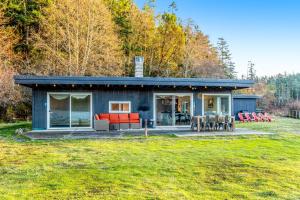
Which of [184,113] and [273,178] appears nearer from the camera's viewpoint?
[273,178]

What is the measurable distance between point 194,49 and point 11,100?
17640 millimetres

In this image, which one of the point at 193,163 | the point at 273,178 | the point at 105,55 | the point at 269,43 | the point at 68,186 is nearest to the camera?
the point at 68,186

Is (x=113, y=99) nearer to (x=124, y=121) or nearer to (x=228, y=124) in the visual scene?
(x=124, y=121)

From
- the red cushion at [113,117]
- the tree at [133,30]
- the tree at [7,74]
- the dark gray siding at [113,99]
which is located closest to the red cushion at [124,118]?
the red cushion at [113,117]

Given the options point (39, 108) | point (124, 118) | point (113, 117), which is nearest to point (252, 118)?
point (124, 118)

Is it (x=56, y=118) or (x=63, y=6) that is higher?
(x=63, y=6)

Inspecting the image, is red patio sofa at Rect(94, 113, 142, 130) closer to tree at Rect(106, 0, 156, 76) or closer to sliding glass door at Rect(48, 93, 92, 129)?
→ sliding glass door at Rect(48, 93, 92, 129)

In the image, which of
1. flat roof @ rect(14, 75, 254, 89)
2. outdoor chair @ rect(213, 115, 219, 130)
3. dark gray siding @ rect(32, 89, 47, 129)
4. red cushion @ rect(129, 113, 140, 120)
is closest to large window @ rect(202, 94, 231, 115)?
flat roof @ rect(14, 75, 254, 89)

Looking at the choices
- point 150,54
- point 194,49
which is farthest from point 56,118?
A: point 194,49

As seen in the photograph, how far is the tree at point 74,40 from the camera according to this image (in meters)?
19.4

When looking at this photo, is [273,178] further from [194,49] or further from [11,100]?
[194,49]

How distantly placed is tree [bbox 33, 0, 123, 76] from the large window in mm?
9386

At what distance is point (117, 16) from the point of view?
84.3ft

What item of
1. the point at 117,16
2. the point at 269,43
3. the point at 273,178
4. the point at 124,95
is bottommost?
the point at 273,178
